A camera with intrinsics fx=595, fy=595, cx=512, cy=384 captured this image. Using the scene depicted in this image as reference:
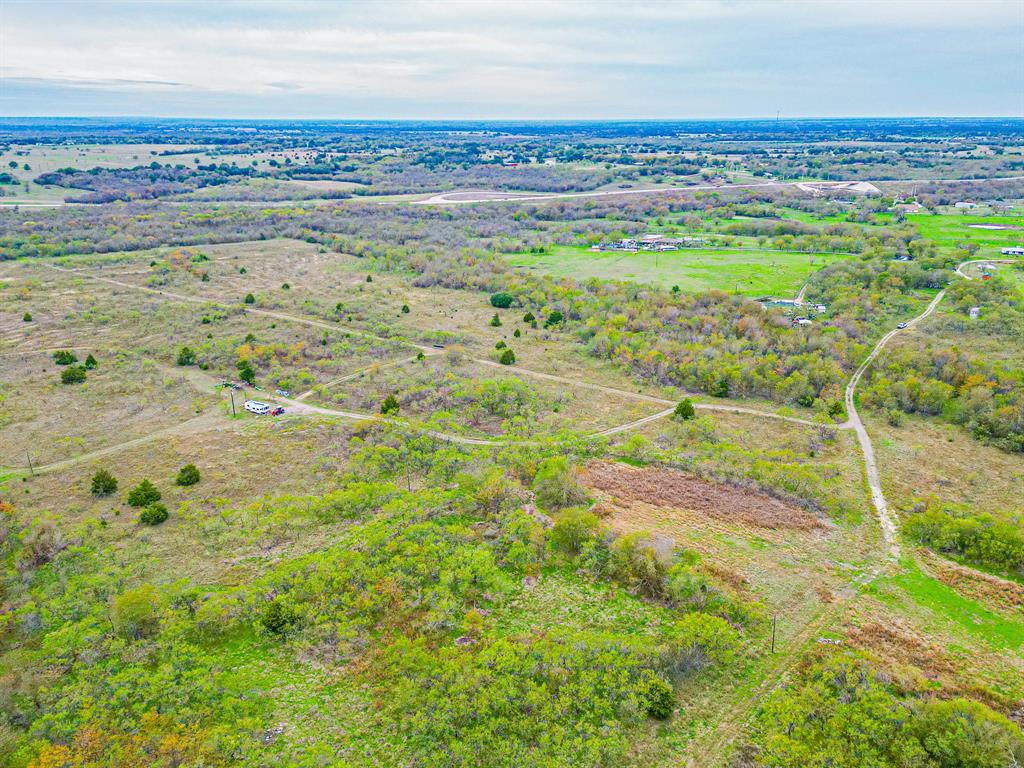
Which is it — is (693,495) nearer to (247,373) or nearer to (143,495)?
(143,495)

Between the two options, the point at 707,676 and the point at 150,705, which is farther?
the point at 707,676

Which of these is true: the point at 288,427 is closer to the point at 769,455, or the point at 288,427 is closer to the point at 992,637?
the point at 769,455

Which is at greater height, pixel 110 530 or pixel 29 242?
pixel 29 242

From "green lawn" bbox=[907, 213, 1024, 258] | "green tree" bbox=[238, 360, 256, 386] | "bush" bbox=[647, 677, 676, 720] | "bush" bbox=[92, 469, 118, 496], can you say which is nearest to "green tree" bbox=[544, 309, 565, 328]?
"green tree" bbox=[238, 360, 256, 386]

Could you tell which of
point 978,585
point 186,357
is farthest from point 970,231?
point 186,357

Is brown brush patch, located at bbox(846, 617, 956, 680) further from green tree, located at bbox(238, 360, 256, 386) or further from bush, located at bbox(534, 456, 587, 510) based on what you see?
green tree, located at bbox(238, 360, 256, 386)

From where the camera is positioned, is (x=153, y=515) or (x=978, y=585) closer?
(x=978, y=585)

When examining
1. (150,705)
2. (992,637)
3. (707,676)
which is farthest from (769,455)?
(150,705)
